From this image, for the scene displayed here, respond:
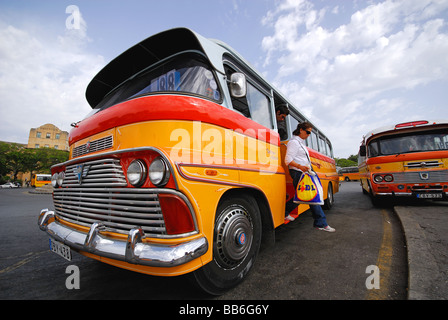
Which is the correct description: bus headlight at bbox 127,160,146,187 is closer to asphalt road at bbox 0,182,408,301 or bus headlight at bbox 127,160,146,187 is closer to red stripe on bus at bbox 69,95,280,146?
red stripe on bus at bbox 69,95,280,146

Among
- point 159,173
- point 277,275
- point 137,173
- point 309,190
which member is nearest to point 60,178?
point 137,173

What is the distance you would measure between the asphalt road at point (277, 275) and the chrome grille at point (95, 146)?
1359 mm

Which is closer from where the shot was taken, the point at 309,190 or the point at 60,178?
the point at 60,178

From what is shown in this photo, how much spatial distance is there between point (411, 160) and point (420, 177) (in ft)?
1.49

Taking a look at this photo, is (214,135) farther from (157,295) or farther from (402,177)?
(402,177)

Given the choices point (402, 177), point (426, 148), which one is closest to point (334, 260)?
point (402, 177)

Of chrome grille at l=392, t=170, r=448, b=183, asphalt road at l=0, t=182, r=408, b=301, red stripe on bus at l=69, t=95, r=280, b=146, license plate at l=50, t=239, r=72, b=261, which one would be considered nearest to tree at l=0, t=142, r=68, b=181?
asphalt road at l=0, t=182, r=408, b=301

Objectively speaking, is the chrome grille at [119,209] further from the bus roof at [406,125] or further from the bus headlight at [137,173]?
the bus roof at [406,125]

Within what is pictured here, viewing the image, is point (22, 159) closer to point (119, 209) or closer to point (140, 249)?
point (119, 209)

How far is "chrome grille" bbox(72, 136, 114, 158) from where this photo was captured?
1.85 meters

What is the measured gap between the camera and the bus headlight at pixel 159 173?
139 centimetres

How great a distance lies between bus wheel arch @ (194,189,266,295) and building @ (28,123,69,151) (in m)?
60.8

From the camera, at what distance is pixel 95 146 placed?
1.99m
